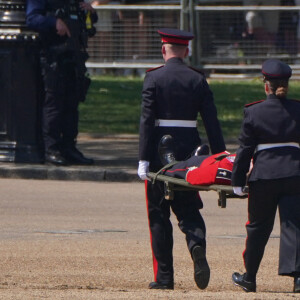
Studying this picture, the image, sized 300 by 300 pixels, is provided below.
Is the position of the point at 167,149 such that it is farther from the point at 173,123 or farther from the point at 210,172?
the point at 210,172

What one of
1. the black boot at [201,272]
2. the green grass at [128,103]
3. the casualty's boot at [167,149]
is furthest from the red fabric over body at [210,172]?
the green grass at [128,103]

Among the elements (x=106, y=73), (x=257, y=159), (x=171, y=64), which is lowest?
(x=106, y=73)

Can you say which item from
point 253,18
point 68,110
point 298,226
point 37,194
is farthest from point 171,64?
point 253,18

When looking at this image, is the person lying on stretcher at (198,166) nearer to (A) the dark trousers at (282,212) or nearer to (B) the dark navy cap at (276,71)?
(A) the dark trousers at (282,212)

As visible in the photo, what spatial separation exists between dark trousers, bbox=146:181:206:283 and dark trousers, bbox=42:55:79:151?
594 cm

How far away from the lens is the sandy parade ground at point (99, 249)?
690 cm

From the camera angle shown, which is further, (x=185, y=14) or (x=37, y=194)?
(x=185, y=14)

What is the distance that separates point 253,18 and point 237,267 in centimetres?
1453

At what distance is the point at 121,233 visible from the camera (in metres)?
9.43

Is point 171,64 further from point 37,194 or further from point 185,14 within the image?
point 185,14

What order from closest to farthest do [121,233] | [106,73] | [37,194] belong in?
[121,233] → [37,194] → [106,73]

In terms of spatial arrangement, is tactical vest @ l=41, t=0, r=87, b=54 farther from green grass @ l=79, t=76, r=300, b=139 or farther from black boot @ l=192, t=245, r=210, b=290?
black boot @ l=192, t=245, r=210, b=290

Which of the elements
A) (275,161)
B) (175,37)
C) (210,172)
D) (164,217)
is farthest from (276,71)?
(164,217)

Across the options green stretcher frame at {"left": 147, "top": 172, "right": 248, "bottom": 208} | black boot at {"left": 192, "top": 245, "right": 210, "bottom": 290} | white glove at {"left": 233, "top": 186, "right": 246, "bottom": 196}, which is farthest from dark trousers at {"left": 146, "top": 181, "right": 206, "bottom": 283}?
white glove at {"left": 233, "top": 186, "right": 246, "bottom": 196}
